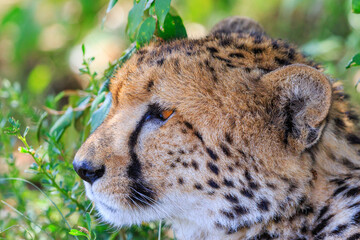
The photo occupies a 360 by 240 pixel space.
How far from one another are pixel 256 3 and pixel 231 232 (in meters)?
3.67

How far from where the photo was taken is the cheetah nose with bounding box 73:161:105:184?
177 cm

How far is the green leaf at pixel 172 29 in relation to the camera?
2.11 metres

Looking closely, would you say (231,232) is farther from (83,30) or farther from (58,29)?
(58,29)

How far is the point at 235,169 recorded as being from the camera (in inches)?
68.7

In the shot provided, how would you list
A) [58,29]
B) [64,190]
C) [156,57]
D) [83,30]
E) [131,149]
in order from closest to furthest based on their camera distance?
[131,149] → [156,57] → [64,190] → [83,30] → [58,29]

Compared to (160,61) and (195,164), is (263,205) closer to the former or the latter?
(195,164)

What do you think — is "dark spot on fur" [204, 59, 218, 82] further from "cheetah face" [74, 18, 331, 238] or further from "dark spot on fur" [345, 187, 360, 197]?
"dark spot on fur" [345, 187, 360, 197]

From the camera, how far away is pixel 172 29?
2.12 meters

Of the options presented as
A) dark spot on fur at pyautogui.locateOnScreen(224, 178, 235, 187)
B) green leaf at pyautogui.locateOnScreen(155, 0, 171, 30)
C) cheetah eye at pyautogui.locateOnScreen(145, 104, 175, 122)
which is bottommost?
dark spot on fur at pyautogui.locateOnScreen(224, 178, 235, 187)

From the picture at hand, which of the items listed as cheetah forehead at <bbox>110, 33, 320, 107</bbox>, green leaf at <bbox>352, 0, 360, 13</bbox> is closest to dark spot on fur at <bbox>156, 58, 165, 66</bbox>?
cheetah forehead at <bbox>110, 33, 320, 107</bbox>

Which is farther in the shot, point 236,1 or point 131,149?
point 236,1

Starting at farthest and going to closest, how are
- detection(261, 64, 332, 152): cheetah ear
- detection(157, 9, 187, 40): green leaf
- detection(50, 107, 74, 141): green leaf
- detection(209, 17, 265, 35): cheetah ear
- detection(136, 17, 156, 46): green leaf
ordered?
detection(209, 17, 265, 35): cheetah ear
detection(50, 107, 74, 141): green leaf
detection(157, 9, 187, 40): green leaf
detection(136, 17, 156, 46): green leaf
detection(261, 64, 332, 152): cheetah ear

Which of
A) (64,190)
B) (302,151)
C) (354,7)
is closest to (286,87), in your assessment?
(302,151)

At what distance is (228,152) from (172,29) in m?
0.64
